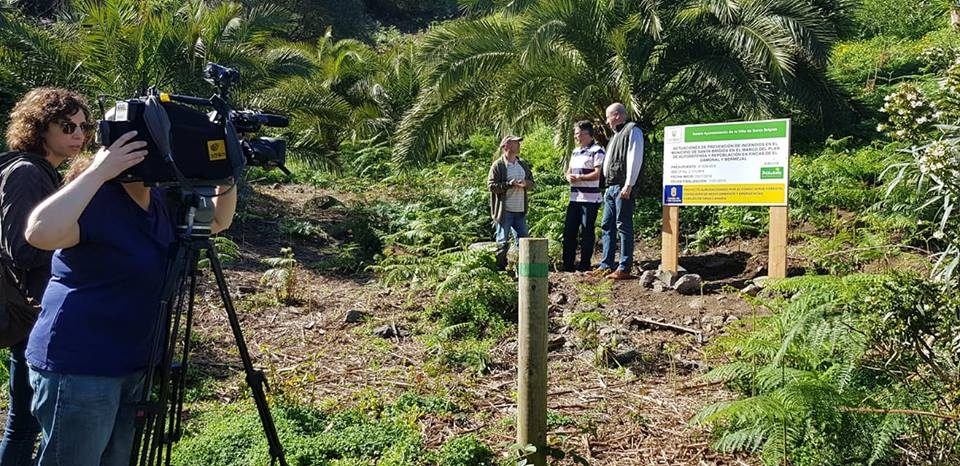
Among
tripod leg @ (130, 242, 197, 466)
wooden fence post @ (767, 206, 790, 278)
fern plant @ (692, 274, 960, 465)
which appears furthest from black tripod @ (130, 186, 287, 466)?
wooden fence post @ (767, 206, 790, 278)

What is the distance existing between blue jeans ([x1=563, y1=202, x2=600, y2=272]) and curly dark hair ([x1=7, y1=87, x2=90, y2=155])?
5.68 meters

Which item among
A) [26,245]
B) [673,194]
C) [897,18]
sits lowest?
[26,245]

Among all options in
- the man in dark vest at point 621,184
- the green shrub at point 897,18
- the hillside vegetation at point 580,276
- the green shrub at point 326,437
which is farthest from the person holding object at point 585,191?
the green shrub at point 897,18

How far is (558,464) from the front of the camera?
3.86 meters

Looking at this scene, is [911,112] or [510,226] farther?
[510,226]

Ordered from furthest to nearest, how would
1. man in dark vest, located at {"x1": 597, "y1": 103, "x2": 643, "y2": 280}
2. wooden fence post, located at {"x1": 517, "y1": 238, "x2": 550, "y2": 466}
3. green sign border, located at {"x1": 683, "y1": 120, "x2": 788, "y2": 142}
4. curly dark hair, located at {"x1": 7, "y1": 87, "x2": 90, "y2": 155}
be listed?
man in dark vest, located at {"x1": 597, "y1": 103, "x2": 643, "y2": 280} → green sign border, located at {"x1": 683, "y1": 120, "x2": 788, "y2": 142} → wooden fence post, located at {"x1": 517, "y1": 238, "x2": 550, "y2": 466} → curly dark hair, located at {"x1": 7, "y1": 87, "x2": 90, "y2": 155}

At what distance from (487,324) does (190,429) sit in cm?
242

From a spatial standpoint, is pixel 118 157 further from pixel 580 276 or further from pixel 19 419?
pixel 580 276

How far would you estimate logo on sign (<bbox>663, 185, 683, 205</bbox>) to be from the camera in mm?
7695

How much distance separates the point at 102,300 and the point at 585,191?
20.1ft

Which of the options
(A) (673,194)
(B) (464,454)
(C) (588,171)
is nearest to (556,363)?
(B) (464,454)

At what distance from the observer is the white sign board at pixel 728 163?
704 cm

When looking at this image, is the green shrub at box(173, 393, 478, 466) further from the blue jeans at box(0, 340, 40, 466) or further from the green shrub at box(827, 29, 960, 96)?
the green shrub at box(827, 29, 960, 96)

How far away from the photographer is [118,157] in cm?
250
